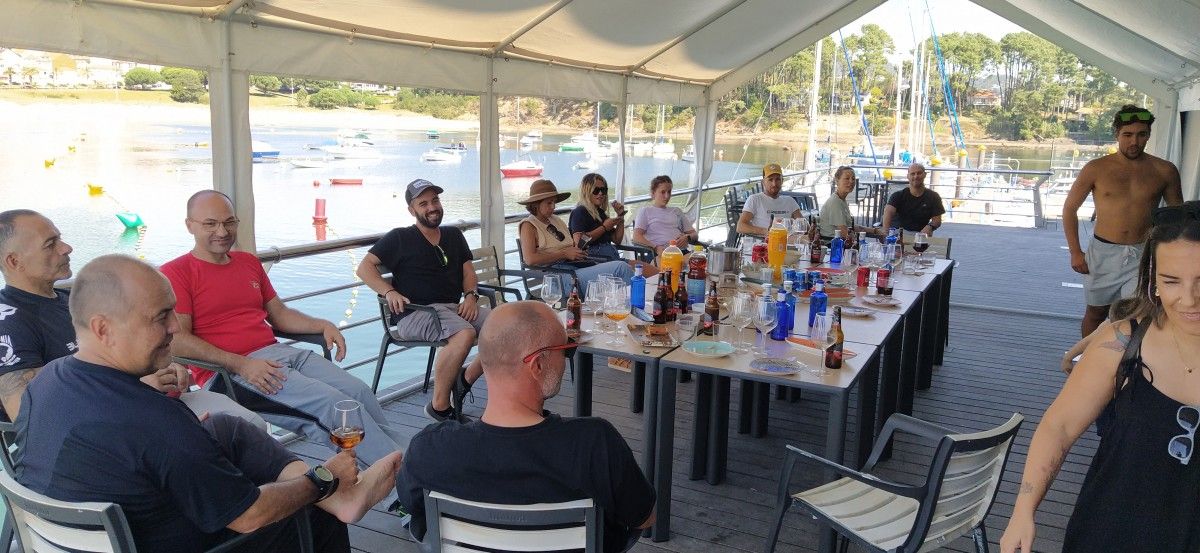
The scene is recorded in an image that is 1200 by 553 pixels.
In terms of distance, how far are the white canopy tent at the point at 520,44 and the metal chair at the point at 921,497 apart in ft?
9.48

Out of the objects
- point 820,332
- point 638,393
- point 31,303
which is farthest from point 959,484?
point 31,303

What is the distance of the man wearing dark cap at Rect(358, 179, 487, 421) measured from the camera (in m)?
4.09

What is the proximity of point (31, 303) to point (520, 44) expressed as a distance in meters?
3.61

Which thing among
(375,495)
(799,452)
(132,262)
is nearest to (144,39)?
(132,262)

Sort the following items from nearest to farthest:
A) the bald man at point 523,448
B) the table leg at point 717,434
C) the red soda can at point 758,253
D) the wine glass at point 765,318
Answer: the bald man at point 523,448 → the wine glass at point 765,318 → the table leg at point 717,434 → the red soda can at point 758,253

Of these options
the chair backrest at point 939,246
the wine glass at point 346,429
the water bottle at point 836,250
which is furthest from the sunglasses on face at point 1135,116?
the wine glass at point 346,429

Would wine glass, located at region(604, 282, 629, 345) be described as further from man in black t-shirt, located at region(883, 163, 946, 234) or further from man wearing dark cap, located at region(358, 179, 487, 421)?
man in black t-shirt, located at region(883, 163, 946, 234)

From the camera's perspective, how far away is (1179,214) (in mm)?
1556

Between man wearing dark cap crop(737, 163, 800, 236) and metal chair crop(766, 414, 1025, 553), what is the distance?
472cm

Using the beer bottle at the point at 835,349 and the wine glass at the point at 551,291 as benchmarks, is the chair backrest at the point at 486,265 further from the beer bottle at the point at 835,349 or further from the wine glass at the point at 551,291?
the beer bottle at the point at 835,349

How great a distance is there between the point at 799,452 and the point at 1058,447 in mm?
900

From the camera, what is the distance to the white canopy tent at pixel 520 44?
3.52 m

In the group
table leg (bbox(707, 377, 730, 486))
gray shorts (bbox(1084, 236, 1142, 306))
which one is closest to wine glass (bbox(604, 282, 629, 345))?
table leg (bbox(707, 377, 730, 486))

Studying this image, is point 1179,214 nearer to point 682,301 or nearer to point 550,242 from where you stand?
point 682,301
